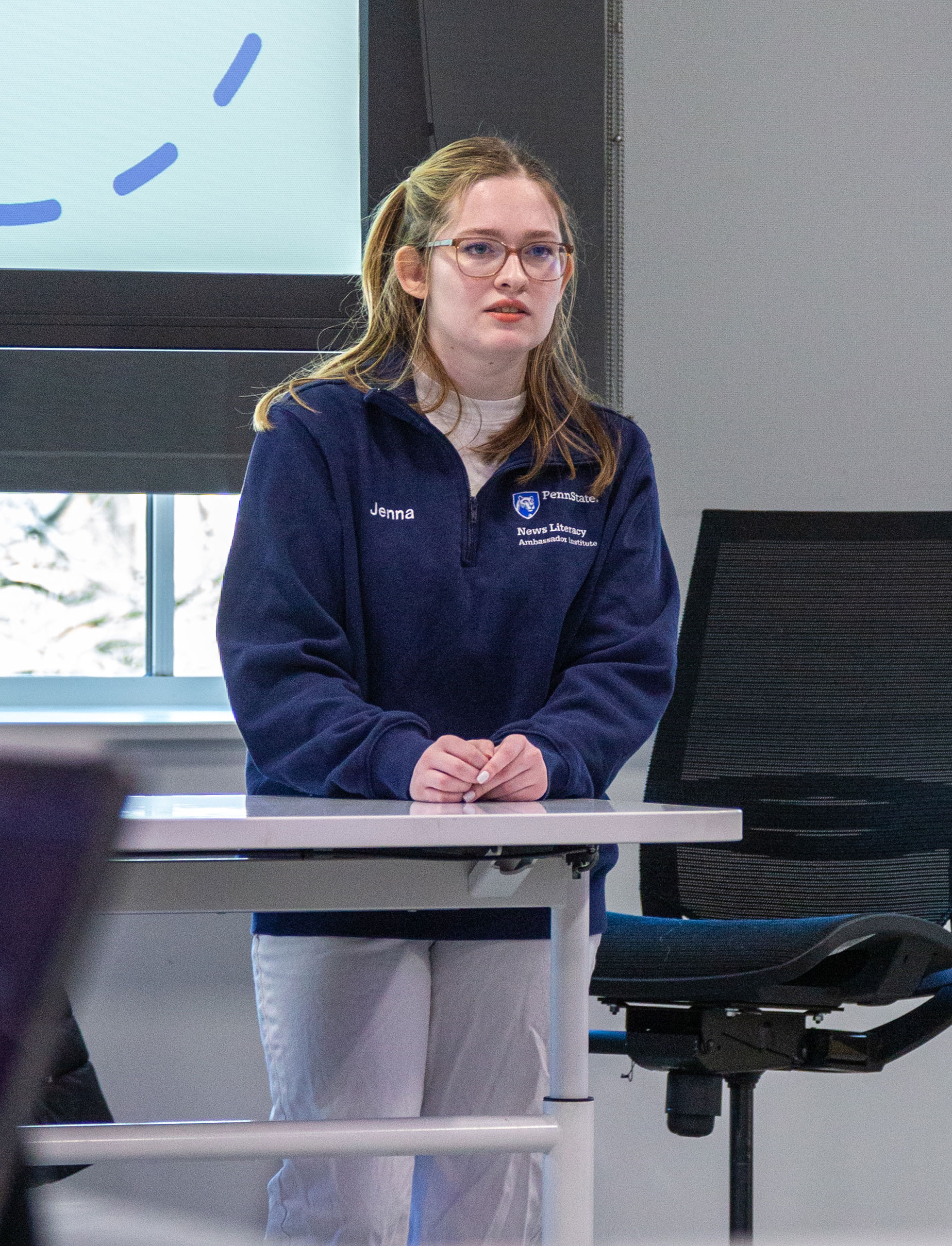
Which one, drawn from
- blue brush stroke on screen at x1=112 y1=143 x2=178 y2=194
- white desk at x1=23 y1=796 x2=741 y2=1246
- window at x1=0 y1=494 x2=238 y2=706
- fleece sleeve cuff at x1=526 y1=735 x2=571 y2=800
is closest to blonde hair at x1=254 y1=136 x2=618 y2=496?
fleece sleeve cuff at x1=526 y1=735 x2=571 y2=800

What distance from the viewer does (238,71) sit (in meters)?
2.37

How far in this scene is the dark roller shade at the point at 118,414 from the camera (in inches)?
88.4

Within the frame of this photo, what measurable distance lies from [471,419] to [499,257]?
182mm

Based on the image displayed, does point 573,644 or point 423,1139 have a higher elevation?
point 573,644

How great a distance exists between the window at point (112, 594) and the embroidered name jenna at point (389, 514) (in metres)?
1.10

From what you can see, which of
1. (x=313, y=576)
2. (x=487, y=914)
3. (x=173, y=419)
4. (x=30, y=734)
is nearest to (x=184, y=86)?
(x=173, y=419)

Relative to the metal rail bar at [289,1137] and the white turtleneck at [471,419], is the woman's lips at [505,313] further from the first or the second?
the metal rail bar at [289,1137]

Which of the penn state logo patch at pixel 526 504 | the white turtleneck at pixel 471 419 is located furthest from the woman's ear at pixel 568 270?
the penn state logo patch at pixel 526 504

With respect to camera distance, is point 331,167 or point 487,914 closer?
point 487,914

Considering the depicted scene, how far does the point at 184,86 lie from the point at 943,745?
5.42 ft

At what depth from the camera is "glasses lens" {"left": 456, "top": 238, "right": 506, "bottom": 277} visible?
4.96 feet

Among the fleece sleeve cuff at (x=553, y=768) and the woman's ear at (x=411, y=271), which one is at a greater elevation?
the woman's ear at (x=411, y=271)

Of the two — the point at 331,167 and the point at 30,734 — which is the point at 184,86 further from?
the point at 30,734

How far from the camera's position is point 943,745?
6.52 ft
